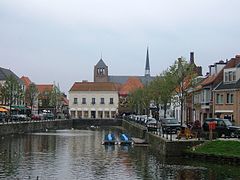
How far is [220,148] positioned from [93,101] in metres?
128

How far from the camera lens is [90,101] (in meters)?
170

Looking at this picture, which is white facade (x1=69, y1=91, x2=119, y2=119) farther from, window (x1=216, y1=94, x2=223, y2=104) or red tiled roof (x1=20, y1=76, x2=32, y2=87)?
window (x1=216, y1=94, x2=223, y2=104)

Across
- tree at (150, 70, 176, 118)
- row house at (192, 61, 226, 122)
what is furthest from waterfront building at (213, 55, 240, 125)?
tree at (150, 70, 176, 118)

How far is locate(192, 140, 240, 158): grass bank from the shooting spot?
4199 cm

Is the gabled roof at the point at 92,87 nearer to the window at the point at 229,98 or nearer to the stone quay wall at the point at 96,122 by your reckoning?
the stone quay wall at the point at 96,122

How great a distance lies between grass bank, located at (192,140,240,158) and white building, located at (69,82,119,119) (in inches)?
4904

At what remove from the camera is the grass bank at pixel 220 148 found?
138ft

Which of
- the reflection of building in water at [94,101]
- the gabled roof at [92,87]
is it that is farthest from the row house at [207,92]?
the gabled roof at [92,87]

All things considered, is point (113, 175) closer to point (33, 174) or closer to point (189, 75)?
point (33, 174)

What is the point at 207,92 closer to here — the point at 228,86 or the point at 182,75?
the point at 228,86

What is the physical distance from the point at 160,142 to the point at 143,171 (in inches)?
531

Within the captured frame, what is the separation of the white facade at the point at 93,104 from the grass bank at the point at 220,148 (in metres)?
125

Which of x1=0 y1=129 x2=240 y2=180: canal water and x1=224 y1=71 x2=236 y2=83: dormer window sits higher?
x1=224 y1=71 x2=236 y2=83: dormer window

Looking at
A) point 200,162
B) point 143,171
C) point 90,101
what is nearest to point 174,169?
point 143,171
